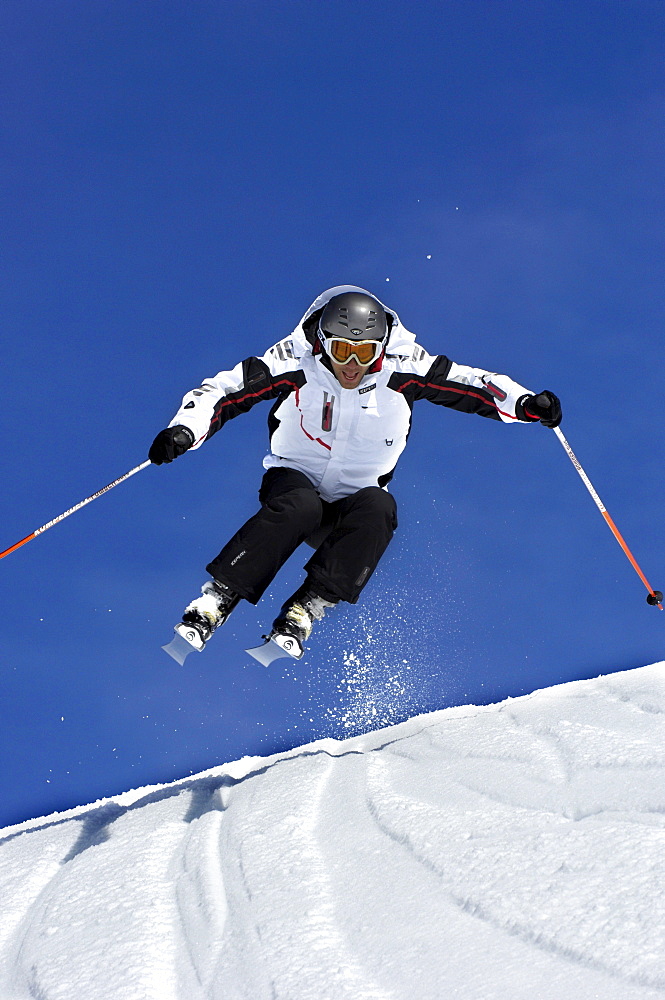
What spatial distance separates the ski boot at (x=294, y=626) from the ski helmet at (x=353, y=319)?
1.95 metres

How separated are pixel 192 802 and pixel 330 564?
1895 millimetres

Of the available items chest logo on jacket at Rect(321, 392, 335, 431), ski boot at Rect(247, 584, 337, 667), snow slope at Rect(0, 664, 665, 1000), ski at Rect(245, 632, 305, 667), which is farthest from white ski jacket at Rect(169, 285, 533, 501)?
snow slope at Rect(0, 664, 665, 1000)

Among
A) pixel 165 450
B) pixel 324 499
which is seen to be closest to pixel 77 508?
pixel 165 450

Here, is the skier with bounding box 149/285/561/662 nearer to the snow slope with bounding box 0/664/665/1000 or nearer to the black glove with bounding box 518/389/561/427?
the black glove with bounding box 518/389/561/427

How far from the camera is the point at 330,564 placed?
18.2ft

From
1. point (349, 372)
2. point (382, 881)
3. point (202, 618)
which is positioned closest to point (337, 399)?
point (349, 372)

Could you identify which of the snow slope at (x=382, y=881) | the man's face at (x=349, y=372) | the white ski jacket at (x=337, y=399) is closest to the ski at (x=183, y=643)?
the snow slope at (x=382, y=881)

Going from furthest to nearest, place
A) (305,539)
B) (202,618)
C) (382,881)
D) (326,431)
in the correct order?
(326,431) < (305,539) < (202,618) < (382,881)

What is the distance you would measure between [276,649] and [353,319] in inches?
102

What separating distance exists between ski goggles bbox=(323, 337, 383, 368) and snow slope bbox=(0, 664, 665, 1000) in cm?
294

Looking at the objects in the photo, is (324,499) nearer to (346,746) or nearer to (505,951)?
(346,746)

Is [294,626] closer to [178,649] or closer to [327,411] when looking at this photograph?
[178,649]

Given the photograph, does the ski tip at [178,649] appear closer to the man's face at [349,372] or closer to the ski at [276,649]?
the ski at [276,649]

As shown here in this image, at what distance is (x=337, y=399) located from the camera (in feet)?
20.1
